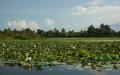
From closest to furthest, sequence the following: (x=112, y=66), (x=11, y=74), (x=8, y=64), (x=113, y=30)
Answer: (x=11, y=74)
(x=112, y=66)
(x=8, y=64)
(x=113, y=30)

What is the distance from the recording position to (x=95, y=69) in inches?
364

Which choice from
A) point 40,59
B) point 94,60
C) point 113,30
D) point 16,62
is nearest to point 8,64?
point 16,62

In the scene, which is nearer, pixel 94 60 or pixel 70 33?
pixel 94 60

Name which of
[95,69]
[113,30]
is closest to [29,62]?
[95,69]

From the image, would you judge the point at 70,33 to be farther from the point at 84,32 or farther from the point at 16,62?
the point at 16,62

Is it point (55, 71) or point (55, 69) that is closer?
point (55, 71)

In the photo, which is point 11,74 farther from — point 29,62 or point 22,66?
point 29,62

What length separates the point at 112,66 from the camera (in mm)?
9578

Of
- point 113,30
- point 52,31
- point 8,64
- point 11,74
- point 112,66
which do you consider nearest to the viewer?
point 11,74

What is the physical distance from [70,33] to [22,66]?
6683 cm

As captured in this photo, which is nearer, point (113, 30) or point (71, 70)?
point (71, 70)

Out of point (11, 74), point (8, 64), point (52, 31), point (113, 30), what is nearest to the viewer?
point (11, 74)

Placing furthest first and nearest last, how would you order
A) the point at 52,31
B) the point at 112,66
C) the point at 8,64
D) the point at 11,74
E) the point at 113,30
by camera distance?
the point at 52,31, the point at 113,30, the point at 8,64, the point at 112,66, the point at 11,74

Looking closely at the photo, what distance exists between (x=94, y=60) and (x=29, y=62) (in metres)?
2.08
